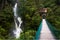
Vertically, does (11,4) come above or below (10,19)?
above

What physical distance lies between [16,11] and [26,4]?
4.68 feet

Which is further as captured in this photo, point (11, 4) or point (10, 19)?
point (11, 4)

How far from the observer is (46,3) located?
1183 cm

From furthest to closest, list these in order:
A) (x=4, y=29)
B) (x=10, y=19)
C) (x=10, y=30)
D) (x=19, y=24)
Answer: (x=19, y=24) < (x=10, y=19) < (x=10, y=30) < (x=4, y=29)

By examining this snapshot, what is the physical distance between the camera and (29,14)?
408 inches

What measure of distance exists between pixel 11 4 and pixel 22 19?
1.95m

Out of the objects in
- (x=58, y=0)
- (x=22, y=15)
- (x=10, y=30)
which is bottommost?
(x=10, y=30)

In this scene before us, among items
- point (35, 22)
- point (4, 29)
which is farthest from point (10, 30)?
point (35, 22)

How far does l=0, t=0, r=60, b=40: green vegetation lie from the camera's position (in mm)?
9552

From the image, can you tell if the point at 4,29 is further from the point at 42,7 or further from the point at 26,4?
the point at 42,7

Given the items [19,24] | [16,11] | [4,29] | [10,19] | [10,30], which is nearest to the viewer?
[4,29]

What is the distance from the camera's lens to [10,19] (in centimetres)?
1068

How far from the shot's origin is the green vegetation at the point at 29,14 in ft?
31.3

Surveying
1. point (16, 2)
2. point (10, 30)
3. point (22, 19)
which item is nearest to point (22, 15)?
point (22, 19)
